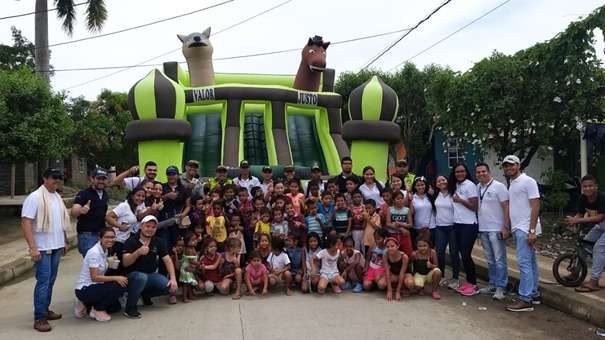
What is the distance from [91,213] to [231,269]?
1.68 meters

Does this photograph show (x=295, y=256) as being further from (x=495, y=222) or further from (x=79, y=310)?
(x=79, y=310)

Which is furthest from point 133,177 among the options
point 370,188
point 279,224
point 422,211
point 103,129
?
point 103,129

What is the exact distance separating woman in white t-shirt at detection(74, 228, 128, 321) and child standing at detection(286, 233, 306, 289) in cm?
204

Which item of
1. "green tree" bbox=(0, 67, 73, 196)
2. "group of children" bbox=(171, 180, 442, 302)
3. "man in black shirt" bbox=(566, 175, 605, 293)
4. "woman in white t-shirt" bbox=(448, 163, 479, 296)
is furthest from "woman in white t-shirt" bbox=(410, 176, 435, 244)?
"green tree" bbox=(0, 67, 73, 196)

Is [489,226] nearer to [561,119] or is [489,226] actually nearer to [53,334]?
[53,334]

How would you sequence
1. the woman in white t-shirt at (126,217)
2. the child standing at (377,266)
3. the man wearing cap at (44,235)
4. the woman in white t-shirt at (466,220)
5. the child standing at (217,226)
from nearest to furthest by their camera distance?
the man wearing cap at (44,235) → the woman in white t-shirt at (126,217) → the woman in white t-shirt at (466,220) → the child standing at (377,266) → the child standing at (217,226)

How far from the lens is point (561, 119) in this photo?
34.8 feet

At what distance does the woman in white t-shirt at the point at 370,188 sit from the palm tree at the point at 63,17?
13688 mm

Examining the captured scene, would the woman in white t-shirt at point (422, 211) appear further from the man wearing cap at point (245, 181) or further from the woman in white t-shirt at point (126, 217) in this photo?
the woman in white t-shirt at point (126, 217)

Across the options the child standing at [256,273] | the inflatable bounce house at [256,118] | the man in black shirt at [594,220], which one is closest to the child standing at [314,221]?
the child standing at [256,273]

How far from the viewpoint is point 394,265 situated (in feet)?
20.5

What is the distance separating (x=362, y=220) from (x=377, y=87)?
4830mm

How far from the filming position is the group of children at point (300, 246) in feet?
Answer: 20.5

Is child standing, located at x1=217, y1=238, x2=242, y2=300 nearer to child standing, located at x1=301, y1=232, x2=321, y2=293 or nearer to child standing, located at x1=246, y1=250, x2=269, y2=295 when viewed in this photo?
child standing, located at x1=246, y1=250, x2=269, y2=295
